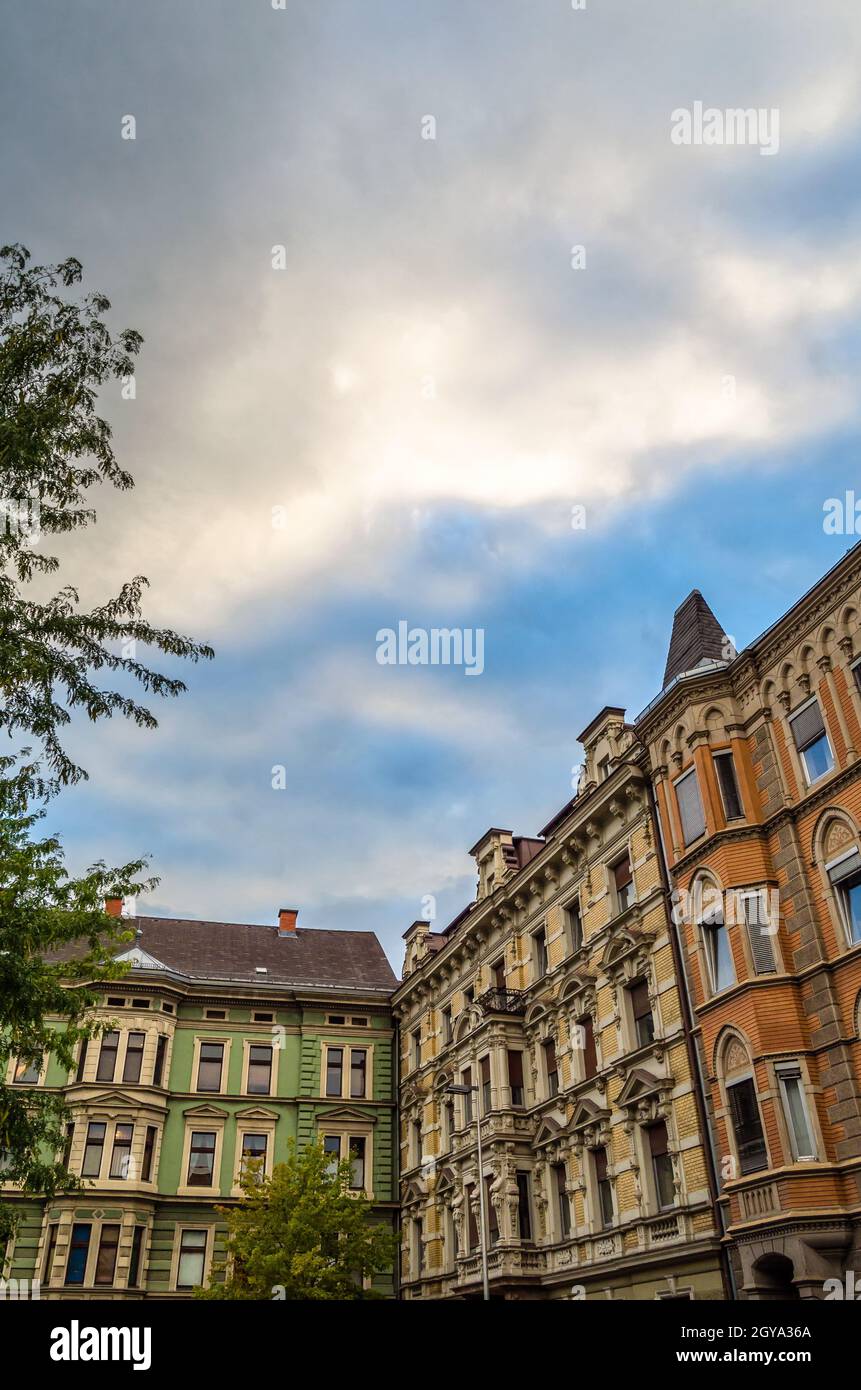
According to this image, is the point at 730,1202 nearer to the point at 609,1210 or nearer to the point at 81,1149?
the point at 609,1210

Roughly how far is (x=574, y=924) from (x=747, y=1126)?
10309 mm

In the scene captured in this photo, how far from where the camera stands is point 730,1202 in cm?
2081

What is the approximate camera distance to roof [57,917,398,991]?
46.4m

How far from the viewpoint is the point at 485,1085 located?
33.6m

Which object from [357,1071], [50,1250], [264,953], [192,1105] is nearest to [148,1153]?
[192,1105]

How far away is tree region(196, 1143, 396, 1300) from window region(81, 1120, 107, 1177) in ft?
26.6

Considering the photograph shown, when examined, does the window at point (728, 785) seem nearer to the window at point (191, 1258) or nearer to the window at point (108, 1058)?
the window at point (108, 1058)

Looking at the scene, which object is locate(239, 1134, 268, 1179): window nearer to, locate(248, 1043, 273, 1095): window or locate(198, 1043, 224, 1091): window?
locate(248, 1043, 273, 1095): window

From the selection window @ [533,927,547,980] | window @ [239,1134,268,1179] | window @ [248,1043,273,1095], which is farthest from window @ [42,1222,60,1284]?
window @ [533,927,547,980]

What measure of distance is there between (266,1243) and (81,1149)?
1143 centimetres

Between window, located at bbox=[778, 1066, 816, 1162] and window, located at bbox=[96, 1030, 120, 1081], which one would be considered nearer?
window, located at bbox=[778, 1066, 816, 1162]

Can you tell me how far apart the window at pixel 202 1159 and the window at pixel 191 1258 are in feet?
5.76
